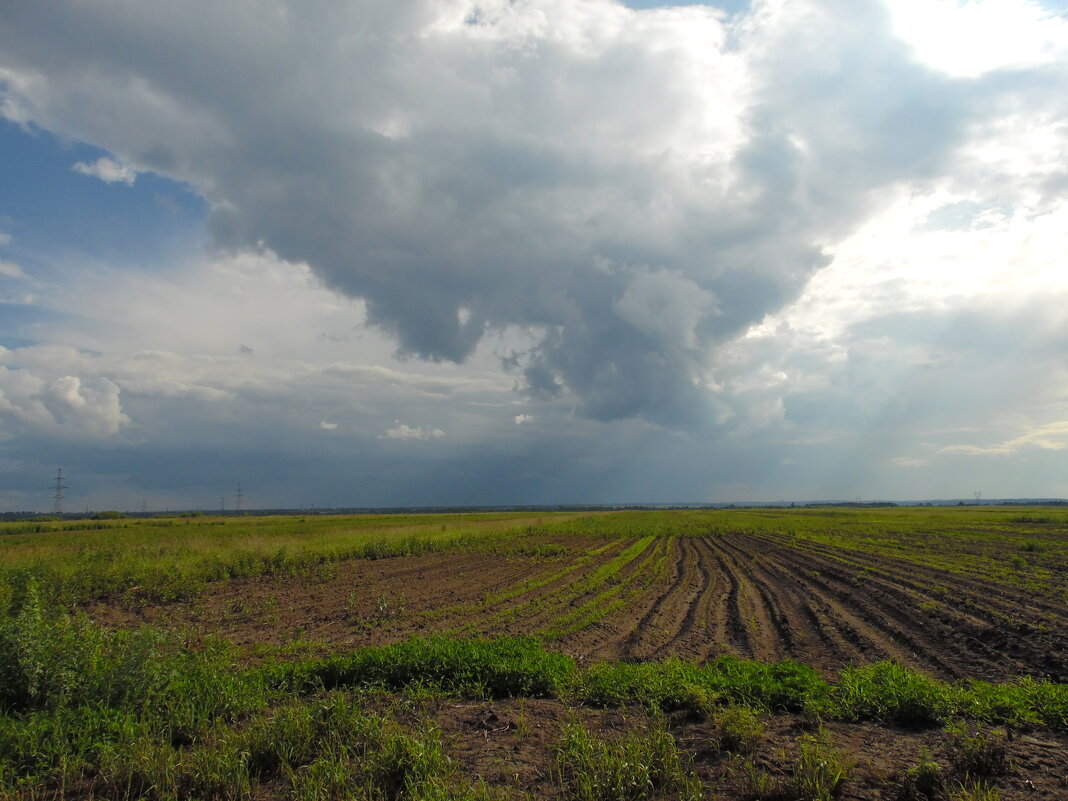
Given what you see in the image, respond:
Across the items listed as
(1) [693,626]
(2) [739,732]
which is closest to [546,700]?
(2) [739,732]

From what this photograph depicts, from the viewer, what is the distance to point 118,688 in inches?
253

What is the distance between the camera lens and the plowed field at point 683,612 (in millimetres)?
10539

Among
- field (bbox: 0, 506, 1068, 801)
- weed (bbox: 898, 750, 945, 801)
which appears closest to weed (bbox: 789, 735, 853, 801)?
field (bbox: 0, 506, 1068, 801)

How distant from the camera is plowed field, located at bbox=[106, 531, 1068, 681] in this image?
34.6ft

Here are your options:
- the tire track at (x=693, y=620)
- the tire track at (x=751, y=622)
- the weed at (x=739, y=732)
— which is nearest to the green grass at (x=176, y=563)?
the weed at (x=739, y=732)

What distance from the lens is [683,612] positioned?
14312mm

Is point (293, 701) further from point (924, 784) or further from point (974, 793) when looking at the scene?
point (974, 793)

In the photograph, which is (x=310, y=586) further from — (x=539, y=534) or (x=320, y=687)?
(x=539, y=534)

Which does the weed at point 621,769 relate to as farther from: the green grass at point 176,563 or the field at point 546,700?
the green grass at point 176,563

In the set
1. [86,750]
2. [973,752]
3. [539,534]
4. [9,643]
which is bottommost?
Result: [539,534]

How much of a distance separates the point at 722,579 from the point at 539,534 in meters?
26.1

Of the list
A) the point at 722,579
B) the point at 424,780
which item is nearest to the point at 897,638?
the point at 722,579

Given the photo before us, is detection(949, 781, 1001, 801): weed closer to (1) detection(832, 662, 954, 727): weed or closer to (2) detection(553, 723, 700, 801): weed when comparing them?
(1) detection(832, 662, 954, 727): weed

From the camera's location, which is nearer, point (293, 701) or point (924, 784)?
point (924, 784)
